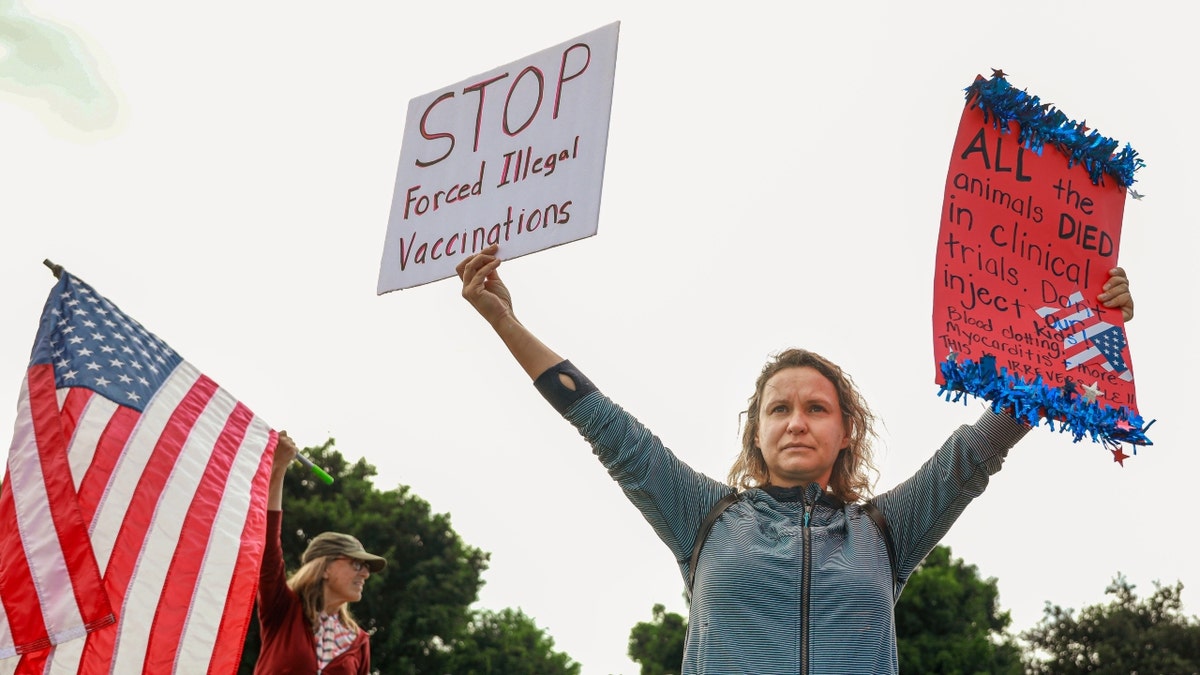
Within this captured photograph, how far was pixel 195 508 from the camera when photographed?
5.39 meters

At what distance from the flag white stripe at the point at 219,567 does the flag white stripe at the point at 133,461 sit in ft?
1.14

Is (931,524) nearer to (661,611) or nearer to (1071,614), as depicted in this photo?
(661,611)

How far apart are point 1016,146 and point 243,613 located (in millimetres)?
3323

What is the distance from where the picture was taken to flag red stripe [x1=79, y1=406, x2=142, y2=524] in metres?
5.14

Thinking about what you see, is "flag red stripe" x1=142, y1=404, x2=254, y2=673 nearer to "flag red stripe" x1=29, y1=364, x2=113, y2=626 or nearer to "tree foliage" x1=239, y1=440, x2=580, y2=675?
"flag red stripe" x1=29, y1=364, x2=113, y2=626

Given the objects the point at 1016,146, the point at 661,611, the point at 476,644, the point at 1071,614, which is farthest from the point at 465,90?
the point at 1071,614

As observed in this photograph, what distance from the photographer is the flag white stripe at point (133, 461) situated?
200 inches

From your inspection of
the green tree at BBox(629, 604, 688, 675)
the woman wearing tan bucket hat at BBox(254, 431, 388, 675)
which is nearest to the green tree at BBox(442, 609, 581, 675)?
the green tree at BBox(629, 604, 688, 675)

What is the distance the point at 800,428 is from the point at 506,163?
1.51m

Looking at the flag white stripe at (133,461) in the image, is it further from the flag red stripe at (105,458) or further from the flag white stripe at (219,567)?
the flag white stripe at (219,567)

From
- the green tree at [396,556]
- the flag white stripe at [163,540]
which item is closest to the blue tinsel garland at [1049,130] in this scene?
the flag white stripe at [163,540]

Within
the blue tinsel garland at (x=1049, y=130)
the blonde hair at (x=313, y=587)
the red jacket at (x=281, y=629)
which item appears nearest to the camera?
the blue tinsel garland at (x=1049, y=130)

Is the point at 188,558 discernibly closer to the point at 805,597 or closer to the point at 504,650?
the point at 805,597

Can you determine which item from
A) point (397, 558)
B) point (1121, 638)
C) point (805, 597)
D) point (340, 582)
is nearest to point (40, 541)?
point (340, 582)
